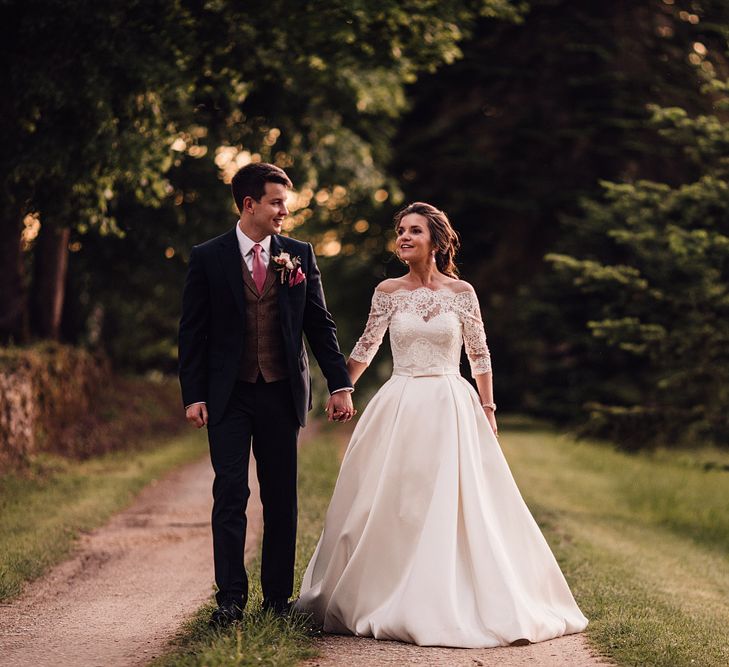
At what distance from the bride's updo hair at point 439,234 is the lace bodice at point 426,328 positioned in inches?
10.7

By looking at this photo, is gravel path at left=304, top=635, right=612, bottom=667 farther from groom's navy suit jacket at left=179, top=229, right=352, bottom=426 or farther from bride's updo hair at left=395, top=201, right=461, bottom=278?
bride's updo hair at left=395, top=201, right=461, bottom=278

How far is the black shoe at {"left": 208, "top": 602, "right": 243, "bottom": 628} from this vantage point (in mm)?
5230

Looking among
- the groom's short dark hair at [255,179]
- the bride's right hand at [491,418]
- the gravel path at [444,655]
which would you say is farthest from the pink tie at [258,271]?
the gravel path at [444,655]

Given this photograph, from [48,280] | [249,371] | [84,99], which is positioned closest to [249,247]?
[249,371]

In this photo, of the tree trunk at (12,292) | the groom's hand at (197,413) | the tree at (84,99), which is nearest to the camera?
the groom's hand at (197,413)

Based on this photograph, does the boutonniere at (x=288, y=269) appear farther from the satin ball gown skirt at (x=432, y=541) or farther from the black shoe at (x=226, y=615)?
the black shoe at (x=226, y=615)

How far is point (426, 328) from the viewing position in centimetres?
600

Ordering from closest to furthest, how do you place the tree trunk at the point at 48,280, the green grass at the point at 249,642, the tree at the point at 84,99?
the green grass at the point at 249,642, the tree at the point at 84,99, the tree trunk at the point at 48,280

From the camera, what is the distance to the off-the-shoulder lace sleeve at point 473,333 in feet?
20.1

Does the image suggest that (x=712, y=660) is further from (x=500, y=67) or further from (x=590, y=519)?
(x=500, y=67)

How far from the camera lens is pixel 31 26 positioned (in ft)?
34.6

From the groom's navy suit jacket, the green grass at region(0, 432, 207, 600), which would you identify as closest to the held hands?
the groom's navy suit jacket

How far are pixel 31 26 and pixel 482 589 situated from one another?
7916 millimetres

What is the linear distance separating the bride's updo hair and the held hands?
1148 millimetres
